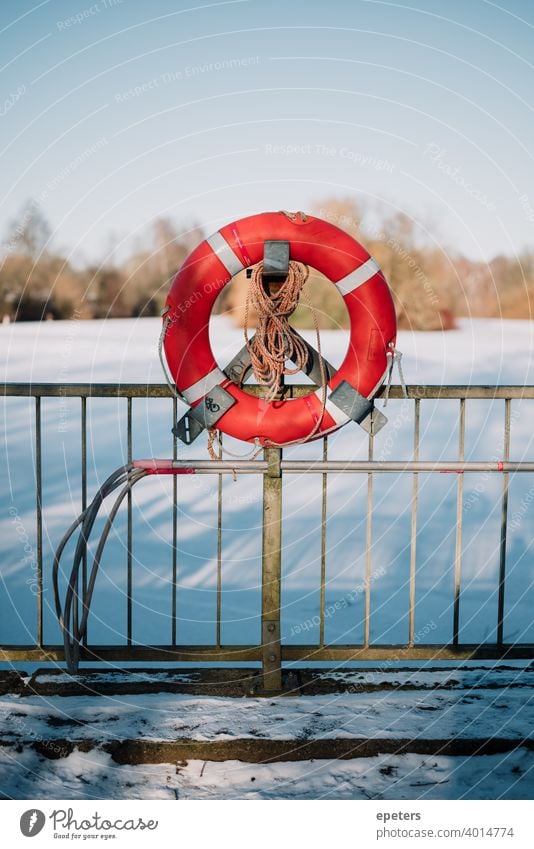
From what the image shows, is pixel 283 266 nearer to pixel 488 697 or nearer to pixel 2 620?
pixel 488 697

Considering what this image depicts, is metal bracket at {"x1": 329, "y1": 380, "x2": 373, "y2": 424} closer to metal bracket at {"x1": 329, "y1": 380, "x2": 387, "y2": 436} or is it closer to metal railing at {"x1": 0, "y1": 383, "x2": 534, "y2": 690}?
metal bracket at {"x1": 329, "y1": 380, "x2": 387, "y2": 436}

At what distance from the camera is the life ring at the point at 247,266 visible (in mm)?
2750

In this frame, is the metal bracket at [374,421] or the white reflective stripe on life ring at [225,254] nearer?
the white reflective stripe on life ring at [225,254]

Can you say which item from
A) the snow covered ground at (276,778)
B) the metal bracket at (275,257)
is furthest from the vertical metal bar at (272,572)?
the metal bracket at (275,257)

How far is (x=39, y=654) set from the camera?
2826mm

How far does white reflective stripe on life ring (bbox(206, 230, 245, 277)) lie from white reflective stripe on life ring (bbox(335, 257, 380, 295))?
0.34 metres

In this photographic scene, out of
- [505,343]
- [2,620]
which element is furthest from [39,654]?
[505,343]

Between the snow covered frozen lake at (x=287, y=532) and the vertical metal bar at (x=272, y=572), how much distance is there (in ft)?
5.89

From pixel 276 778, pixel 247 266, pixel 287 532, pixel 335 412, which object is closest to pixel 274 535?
pixel 335 412

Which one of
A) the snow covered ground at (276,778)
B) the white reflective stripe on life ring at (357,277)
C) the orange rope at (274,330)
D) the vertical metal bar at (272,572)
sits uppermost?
the white reflective stripe on life ring at (357,277)

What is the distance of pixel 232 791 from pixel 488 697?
3.00 ft

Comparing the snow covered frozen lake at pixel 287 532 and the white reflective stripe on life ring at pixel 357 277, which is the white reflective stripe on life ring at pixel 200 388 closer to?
the white reflective stripe on life ring at pixel 357 277

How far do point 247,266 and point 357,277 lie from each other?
1.20ft

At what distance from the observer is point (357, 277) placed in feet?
9.18
